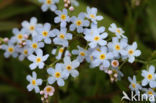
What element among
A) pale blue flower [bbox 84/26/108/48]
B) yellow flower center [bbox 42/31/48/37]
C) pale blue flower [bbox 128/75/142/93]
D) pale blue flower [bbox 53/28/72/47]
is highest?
yellow flower center [bbox 42/31/48/37]

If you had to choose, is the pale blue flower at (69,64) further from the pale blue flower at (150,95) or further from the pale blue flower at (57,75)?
the pale blue flower at (150,95)

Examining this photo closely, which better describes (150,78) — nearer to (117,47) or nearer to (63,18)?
(117,47)

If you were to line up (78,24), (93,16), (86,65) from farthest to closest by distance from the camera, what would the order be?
(86,65) → (93,16) → (78,24)

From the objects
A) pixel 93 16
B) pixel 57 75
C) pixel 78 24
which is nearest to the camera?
pixel 57 75

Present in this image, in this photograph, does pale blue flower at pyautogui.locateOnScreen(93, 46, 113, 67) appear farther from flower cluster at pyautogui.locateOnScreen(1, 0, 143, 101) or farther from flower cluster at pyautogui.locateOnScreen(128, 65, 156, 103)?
flower cluster at pyautogui.locateOnScreen(128, 65, 156, 103)

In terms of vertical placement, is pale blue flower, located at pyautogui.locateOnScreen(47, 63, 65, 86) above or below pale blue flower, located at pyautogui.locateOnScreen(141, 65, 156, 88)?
above

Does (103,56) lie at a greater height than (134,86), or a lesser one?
greater

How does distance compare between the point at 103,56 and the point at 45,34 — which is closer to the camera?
the point at 103,56

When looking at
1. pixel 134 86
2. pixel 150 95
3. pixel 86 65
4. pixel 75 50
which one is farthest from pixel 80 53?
pixel 86 65

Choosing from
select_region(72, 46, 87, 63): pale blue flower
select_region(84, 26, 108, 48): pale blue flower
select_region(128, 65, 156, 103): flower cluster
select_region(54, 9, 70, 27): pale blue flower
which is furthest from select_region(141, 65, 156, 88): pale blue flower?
select_region(54, 9, 70, 27): pale blue flower
